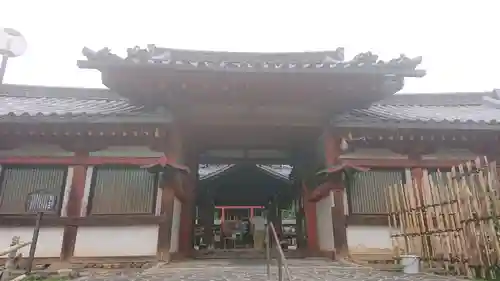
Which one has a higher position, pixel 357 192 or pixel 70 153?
pixel 70 153

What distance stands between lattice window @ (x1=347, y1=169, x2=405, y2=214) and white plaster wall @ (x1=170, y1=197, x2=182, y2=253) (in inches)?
150

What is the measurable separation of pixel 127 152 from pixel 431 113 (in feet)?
27.2

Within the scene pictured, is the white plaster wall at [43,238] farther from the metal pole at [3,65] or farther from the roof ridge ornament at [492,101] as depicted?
the roof ridge ornament at [492,101]

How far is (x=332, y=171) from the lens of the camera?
7.07 m

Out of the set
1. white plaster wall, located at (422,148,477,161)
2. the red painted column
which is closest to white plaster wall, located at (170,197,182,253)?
the red painted column

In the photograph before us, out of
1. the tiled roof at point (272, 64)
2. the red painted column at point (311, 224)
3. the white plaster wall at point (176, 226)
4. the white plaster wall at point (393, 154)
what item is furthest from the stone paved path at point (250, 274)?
the tiled roof at point (272, 64)

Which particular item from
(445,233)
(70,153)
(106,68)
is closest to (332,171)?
(445,233)

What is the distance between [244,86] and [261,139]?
197 cm

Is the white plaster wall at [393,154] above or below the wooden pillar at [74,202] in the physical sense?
above

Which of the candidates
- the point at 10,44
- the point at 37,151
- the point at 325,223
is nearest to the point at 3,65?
the point at 10,44

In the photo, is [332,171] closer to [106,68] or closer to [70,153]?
[106,68]

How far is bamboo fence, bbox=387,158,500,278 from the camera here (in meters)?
5.07

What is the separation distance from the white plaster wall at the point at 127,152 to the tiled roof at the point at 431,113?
4045 millimetres

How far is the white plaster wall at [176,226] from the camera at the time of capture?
25.8 ft
